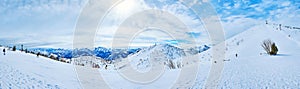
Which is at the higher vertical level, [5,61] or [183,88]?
[5,61]

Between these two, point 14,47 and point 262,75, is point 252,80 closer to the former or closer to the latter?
point 262,75

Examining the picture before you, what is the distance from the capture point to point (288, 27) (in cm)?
6488

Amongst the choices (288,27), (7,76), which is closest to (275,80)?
(7,76)

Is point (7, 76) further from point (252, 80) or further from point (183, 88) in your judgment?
point (252, 80)

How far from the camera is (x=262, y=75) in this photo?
1934cm

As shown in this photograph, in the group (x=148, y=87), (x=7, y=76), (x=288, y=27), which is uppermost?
(x=288, y=27)

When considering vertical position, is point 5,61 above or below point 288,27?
below

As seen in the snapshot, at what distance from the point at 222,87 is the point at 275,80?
3419mm

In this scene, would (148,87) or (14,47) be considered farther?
(14,47)

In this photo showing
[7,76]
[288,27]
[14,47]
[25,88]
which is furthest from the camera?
[288,27]

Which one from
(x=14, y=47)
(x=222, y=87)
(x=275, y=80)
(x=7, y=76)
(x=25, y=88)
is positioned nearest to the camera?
(x=25, y=88)

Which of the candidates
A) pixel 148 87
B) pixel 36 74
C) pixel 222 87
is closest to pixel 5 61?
pixel 36 74

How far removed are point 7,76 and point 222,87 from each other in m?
11.0

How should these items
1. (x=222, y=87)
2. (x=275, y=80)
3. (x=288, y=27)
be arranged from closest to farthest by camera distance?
(x=222, y=87) → (x=275, y=80) → (x=288, y=27)
